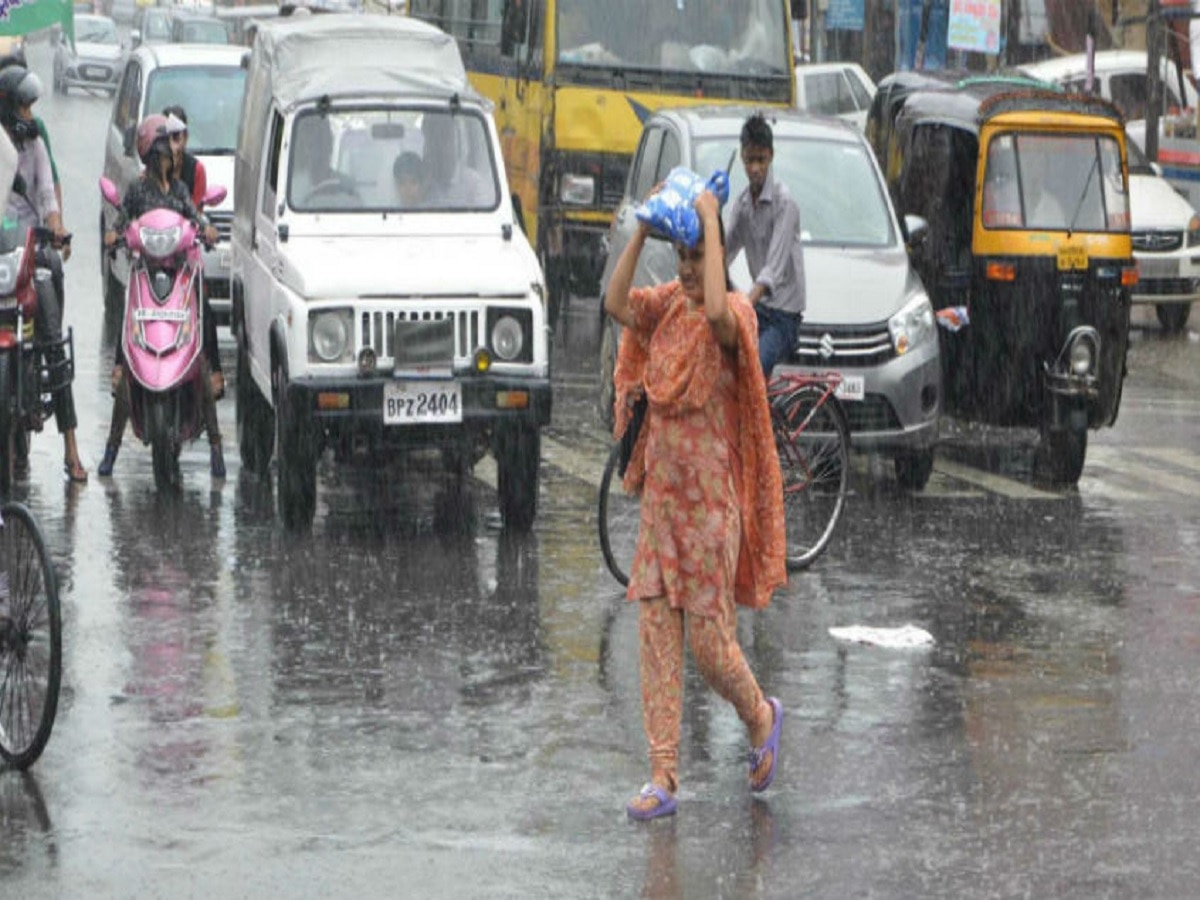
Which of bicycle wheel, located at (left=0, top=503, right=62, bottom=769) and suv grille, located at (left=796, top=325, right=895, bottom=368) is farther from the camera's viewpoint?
suv grille, located at (left=796, top=325, right=895, bottom=368)

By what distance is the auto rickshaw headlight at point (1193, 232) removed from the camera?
24.4 meters

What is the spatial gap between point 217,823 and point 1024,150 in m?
9.32

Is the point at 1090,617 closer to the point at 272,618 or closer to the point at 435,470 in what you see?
the point at 272,618

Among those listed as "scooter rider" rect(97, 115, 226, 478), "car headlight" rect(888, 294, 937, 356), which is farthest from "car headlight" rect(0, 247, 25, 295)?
"car headlight" rect(888, 294, 937, 356)

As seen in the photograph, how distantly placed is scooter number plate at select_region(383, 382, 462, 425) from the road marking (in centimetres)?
364

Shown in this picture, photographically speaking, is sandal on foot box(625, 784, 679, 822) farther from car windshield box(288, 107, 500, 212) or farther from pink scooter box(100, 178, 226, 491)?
pink scooter box(100, 178, 226, 491)

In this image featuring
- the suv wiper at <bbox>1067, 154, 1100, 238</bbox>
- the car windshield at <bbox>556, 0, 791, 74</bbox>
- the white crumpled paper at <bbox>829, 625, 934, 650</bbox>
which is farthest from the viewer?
the car windshield at <bbox>556, 0, 791, 74</bbox>

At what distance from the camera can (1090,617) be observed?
10.9 meters

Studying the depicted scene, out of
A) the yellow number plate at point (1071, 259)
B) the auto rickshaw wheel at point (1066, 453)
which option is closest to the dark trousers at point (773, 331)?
the auto rickshaw wheel at point (1066, 453)

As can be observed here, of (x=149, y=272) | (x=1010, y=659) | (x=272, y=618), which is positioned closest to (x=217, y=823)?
(x=272, y=618)

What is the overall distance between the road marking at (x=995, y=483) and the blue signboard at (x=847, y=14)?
26552 millimetres

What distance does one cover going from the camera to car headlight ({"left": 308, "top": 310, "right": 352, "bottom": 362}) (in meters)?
12.2

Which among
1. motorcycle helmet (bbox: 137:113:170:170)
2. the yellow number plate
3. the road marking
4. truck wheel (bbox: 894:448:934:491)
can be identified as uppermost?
motorcycle helmet (bbox: 137:113:170:170)

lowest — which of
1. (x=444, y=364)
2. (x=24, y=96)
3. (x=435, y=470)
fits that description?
(x=435, y=470)
